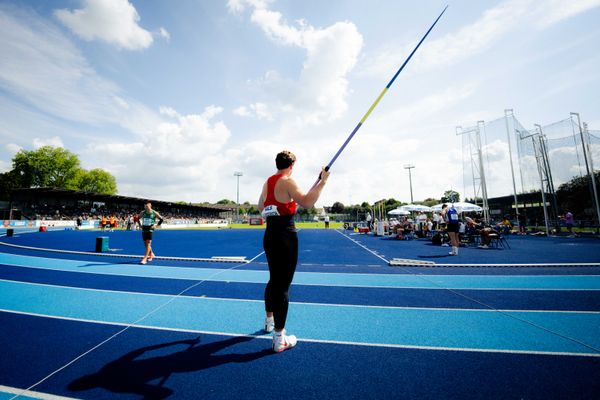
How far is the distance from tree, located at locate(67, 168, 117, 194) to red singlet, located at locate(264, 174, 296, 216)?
250 ft

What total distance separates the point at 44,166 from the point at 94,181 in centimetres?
984

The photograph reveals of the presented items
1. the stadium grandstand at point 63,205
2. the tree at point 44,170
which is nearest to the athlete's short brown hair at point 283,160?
the stadium grandstand at point 63,205

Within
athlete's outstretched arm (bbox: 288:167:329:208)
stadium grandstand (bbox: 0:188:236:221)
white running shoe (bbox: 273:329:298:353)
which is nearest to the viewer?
athlete's outstretched arm (bbox: 288:167:329:208)

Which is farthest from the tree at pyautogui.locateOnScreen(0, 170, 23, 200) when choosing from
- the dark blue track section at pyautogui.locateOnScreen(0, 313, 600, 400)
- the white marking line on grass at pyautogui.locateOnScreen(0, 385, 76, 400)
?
the white marking line on grass at pyautogui.locateOnScreen(0, 385, 76, 400)

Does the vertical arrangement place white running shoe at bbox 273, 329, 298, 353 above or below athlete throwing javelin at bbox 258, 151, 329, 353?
below

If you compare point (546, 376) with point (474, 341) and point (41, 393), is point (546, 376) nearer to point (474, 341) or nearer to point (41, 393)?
point (474, 341)

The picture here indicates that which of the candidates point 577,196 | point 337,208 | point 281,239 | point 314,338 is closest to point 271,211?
point 281,239

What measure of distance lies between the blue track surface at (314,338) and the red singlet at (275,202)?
1641 mm

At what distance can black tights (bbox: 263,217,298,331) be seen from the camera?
2.81m

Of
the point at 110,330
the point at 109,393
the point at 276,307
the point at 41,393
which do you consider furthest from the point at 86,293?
the point at 276,307

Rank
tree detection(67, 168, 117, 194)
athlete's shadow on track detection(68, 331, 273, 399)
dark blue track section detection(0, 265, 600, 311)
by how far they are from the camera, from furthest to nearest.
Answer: tree detection(67, 168, 117, 194)
dark blue track section detection(0, 265, 600, 311)
athlete's shadow on track detection(68, 331, 273, 399)

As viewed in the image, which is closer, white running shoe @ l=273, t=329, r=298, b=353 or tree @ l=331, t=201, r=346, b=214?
white running shoe @ l=273, t=329, r=298, b=353

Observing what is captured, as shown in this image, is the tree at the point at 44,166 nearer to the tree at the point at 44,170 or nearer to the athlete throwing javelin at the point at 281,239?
the tree at the point at 44,170

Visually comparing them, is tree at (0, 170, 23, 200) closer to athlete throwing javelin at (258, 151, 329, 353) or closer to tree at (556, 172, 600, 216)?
athlete throwing javelin at (258, 151, 329, 353)
